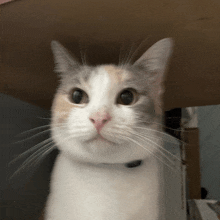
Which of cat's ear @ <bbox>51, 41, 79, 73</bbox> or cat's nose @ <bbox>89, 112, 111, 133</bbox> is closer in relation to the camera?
cat's nose @ <bbox>89, 112, 111, 133</bbox>

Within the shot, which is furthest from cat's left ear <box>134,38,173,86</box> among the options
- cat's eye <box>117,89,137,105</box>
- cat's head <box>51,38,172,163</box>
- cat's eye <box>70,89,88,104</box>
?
cat's eye <box>70,89,88,104</box>

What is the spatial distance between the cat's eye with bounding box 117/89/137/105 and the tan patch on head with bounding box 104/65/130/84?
41mm

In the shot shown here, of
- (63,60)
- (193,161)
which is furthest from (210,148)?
(63,60)

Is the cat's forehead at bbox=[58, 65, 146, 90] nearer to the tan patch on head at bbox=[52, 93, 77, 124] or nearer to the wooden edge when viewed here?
the tan patch on head at bbox=[52, 93, 77, 124]

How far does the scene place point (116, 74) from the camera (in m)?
0.74

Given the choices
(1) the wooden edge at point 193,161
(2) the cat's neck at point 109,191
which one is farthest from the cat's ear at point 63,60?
(1) the wooden edge at point 193,161

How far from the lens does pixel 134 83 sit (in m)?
0.74

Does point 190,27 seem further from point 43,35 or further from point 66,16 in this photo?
point 43,35

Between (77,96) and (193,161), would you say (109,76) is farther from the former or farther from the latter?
(193,161)

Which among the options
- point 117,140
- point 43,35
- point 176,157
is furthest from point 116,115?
point 43,35

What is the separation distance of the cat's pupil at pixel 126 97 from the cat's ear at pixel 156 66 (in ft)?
0.26

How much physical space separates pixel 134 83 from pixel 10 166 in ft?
1.72

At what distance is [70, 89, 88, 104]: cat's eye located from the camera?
28.4 inches

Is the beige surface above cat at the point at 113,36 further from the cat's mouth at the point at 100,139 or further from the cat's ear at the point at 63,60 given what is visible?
the cat's mouth at the point at 100,139
